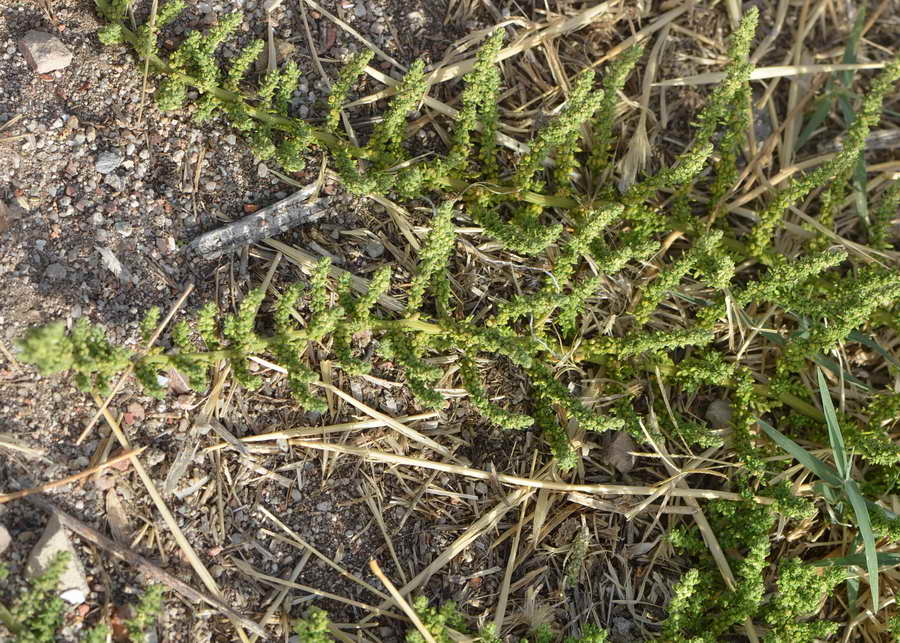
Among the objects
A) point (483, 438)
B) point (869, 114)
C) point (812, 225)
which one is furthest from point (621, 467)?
point (869, 114)

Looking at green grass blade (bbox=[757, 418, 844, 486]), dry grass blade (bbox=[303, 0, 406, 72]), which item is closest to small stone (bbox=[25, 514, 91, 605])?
dry grass blade (bbox=[303, 0, 406, 72])

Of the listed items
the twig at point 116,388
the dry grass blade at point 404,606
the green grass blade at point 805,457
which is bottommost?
the green grass blade at point 805,457

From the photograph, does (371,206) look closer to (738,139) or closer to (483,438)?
(483,438)

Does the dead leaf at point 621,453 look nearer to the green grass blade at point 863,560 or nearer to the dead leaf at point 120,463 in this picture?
the green grass blade at point 863,560

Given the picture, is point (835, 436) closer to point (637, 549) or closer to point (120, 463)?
point (637, 549)

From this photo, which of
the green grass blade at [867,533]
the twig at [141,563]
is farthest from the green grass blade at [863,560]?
the twig at [141,563]

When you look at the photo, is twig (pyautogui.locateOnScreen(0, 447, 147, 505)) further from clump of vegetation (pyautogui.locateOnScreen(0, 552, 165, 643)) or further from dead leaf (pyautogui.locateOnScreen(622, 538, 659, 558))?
dead leaf (pyautogui.locateOnScreen(622, 538, 659, 558))
